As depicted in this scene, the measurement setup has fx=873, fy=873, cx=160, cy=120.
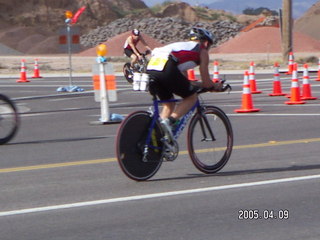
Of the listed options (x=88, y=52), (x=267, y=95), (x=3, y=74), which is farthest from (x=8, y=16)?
(x=267, y=95)

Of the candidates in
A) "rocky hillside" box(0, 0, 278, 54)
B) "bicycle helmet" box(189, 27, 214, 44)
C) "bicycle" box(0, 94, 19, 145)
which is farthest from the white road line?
"rocky hillside" box(0, 0, 278, 54)

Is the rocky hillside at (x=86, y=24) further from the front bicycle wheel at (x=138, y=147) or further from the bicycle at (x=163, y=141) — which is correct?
the front bicycle wheel at (x=138, y=147)

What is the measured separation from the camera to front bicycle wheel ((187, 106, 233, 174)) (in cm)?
928

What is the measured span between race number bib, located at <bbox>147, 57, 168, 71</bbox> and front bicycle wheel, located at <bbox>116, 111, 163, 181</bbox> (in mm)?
475

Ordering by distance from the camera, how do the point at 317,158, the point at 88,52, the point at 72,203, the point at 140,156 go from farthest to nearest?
1. the point at 88,52
2. the point at 317,158
3. the point at 140,156
4. the point at 72,203

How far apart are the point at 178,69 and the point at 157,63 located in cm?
22

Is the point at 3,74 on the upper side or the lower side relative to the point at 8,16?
lower

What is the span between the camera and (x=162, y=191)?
28.0 feet

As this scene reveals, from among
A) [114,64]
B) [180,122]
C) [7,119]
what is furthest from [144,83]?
[114,64]

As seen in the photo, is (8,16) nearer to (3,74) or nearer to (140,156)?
(3,74)

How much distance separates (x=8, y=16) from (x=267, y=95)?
61.5 metres

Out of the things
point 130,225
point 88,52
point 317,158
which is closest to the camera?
point 130,225

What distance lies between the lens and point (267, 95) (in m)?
21.7

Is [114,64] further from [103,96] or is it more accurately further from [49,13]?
[49,13]
